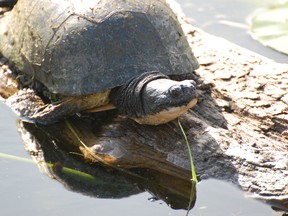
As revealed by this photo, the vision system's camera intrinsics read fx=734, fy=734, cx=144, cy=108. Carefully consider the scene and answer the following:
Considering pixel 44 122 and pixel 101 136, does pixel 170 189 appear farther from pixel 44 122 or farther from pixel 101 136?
pixel 44 122

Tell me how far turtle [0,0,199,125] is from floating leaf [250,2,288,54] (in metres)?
1.60

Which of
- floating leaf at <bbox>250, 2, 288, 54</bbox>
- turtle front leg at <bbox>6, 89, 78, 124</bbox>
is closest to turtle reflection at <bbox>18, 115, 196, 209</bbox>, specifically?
turtle front leg at <bbox>6, 89, 78, 124</bbox>

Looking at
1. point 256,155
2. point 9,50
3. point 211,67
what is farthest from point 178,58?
point 9,50

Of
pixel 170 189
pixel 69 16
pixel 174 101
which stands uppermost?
pixel 69 16

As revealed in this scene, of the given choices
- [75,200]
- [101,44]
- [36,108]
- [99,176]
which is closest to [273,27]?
[101,44]

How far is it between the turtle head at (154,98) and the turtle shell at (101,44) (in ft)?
0.29

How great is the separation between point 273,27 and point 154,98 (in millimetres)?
2410

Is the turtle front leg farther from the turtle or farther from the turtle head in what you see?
the turtle head

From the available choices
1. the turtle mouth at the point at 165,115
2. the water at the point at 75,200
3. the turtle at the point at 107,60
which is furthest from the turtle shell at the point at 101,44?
the water at the point at 75,200

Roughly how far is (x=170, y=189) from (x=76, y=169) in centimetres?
59

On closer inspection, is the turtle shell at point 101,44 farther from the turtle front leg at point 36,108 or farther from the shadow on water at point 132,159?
the shadow on water at point 132,159

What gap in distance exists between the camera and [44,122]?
4832 mm

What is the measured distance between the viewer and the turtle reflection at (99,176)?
13.9 ft

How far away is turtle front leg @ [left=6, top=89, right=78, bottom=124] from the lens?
4727 mm
